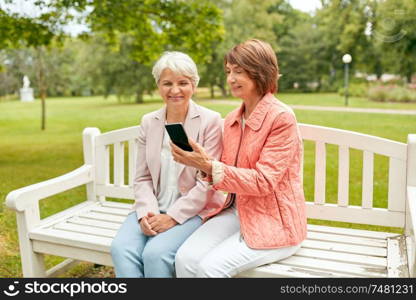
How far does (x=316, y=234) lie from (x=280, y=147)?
32.5 inches

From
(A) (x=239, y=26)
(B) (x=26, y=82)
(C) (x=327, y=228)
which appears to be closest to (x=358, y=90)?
(A) (x=239, y=26)

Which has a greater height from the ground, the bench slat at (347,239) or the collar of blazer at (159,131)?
the collar of blazer at (159,131)

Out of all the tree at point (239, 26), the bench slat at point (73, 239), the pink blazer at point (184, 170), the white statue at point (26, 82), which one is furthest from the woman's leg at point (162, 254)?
the white statue at point (26, 82)

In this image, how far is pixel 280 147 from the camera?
2268 millimetres

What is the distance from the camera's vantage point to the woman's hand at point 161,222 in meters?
2.49

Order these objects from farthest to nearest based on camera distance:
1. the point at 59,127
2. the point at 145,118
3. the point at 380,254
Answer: the point at 59,127, the point at 145,118, the point at 380,254

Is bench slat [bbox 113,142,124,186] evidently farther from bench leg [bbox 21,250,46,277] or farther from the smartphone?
the smartphone

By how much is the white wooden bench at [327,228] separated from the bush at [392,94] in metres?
17.2

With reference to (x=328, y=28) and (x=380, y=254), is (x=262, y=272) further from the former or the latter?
(x=328, y=28)

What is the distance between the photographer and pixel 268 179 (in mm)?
2223

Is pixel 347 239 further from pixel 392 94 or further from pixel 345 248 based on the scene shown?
pixel 392 94

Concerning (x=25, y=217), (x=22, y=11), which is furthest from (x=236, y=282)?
(x=22, y=11)

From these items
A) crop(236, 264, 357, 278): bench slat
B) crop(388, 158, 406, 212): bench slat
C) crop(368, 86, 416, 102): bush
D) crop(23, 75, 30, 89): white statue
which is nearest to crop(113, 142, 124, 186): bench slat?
crop(236, 264, 357, 278): bench slat

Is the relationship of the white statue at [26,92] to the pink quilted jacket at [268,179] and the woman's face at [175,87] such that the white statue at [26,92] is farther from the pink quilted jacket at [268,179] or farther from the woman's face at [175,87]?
the pink quilted jacket at [268,179]
